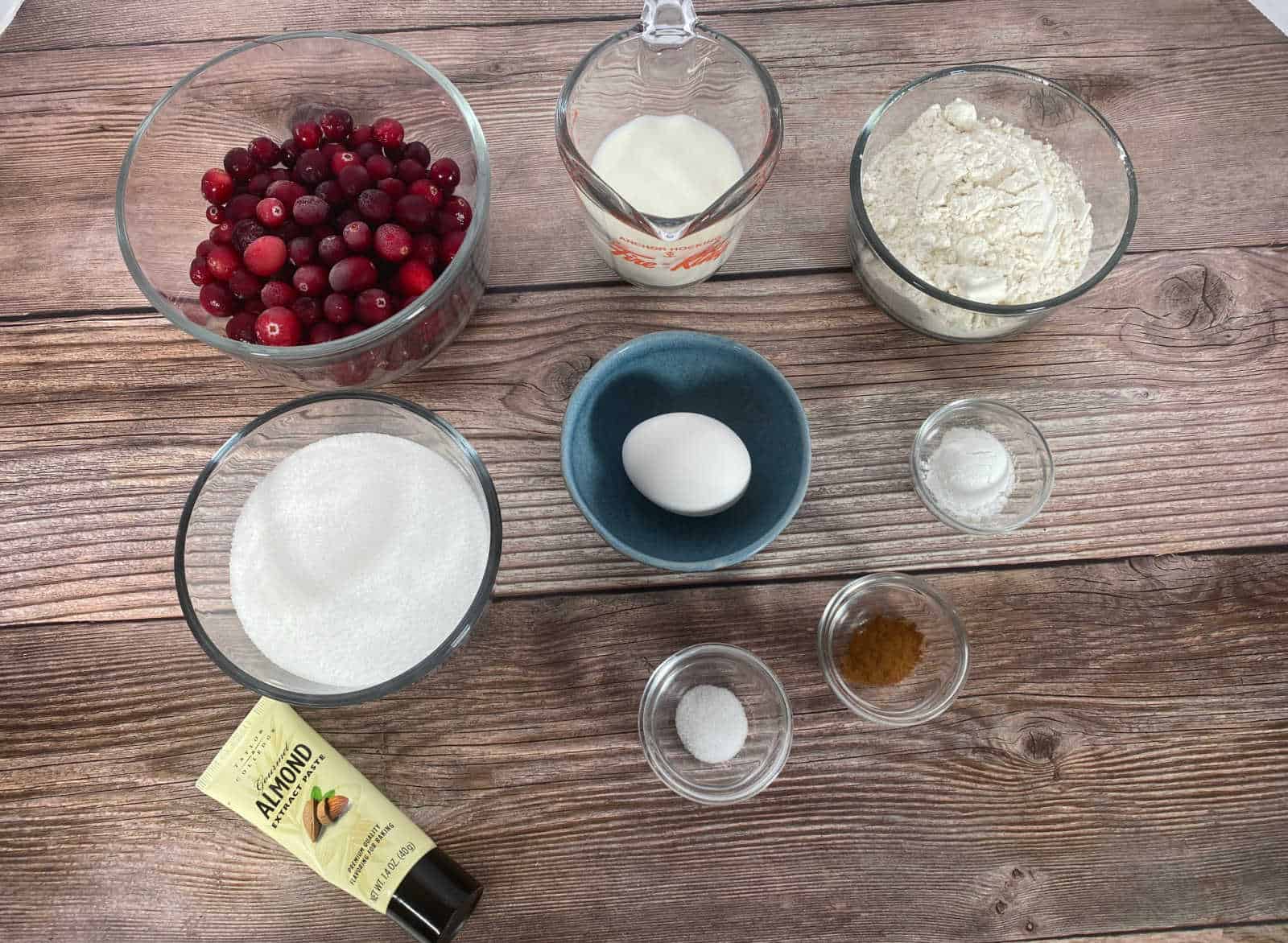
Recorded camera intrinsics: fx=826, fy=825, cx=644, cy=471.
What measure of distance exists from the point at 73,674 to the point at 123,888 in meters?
0.24

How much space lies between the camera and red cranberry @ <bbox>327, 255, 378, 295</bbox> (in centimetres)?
83

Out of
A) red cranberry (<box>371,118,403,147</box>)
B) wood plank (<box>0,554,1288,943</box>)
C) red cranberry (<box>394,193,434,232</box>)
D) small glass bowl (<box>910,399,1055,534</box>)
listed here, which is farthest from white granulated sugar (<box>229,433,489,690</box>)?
small glass bowl (<box>910,399,1055,534</box>)

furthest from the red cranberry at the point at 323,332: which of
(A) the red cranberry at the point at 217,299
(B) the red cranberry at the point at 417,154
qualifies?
(B) the red cranberry at the point at 417,154

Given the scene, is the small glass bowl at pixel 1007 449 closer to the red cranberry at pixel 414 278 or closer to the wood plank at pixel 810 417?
the wood plank at pixel 810 417

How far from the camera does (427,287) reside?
2.83 feet

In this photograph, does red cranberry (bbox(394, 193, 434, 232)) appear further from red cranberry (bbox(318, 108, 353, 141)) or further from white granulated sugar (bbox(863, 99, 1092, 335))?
white granulated sugar (bbox(863, 99, 1092, 335))

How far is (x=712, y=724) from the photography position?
0.89 meters

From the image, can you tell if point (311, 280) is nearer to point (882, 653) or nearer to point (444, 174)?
point (444, 174)

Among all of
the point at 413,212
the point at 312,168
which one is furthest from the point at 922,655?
the point at 312,168

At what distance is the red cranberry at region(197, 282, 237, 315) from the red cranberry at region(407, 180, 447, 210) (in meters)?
0.22

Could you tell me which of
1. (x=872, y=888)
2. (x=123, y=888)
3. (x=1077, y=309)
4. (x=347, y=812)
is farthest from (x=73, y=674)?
(x=1077, y=309)

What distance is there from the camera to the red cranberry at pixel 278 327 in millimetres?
832

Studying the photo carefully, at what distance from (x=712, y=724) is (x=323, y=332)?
1.90ft

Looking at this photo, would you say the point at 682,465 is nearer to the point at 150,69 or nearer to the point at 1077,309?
the point at 1077,309
